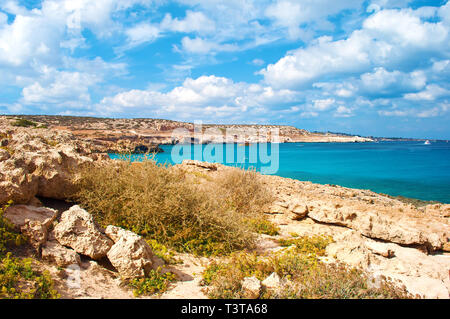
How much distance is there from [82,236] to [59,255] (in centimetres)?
42

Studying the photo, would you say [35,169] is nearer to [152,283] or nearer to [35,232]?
[35,232]

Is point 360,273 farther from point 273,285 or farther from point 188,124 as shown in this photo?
point 188,124

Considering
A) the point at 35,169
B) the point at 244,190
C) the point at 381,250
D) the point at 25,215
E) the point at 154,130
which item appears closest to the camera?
the point at 25,215

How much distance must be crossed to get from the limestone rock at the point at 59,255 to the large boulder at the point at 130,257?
19.9 inches

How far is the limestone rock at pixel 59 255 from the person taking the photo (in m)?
4.02

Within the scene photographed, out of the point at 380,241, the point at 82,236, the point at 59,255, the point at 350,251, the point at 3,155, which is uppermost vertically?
the point at 3,155

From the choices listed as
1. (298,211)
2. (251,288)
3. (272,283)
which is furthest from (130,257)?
(298,211)

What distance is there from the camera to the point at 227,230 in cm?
607

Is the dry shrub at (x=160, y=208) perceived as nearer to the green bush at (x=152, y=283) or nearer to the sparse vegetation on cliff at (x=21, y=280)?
the green bush at (x=152, y=283)

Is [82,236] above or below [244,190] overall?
above

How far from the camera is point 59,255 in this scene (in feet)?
13.3

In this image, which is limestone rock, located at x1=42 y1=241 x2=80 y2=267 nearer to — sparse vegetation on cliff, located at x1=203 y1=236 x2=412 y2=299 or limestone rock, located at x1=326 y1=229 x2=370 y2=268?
sparse vegetation on cliff, located at x1=203 y1=236 x2=412 y2=299
